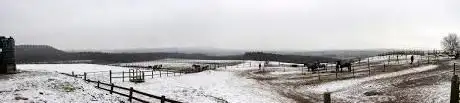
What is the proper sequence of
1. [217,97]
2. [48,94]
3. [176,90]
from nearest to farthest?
[48,94] → [217,97] → [176,90]

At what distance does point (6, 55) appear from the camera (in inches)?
1508

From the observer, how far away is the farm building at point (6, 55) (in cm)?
3788

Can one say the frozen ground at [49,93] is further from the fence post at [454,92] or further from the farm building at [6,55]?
the fence post at [454,92]

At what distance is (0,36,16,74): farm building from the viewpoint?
37.9 m

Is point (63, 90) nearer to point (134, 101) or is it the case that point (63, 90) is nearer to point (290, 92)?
point (134, 101)

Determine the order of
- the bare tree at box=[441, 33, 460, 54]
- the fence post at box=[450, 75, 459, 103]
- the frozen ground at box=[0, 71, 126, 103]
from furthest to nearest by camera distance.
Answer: the bare tree at box=[441, 33, 460, 54] < the frozen ground at box=[0, 71, 126, 103] < the fence post at box=[450, 75, 459, 103]

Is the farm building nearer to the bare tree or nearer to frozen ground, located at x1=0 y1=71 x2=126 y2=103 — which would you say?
frozen ground, located at x1=0 y1=71 x2=126 y2=103

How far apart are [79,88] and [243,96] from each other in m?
12.2

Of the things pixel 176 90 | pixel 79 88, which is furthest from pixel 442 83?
pixel 79 88

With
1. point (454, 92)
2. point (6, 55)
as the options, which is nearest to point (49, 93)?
point (6, 55)

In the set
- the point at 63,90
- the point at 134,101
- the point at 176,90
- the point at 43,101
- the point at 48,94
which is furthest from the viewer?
the point at 176,90

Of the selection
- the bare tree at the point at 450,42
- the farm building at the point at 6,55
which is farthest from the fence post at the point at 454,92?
the bare tree at the point at 450,42

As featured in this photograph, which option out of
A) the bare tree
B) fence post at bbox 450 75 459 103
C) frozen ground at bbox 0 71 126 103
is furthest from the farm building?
the bare tree

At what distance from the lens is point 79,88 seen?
89.5ft
